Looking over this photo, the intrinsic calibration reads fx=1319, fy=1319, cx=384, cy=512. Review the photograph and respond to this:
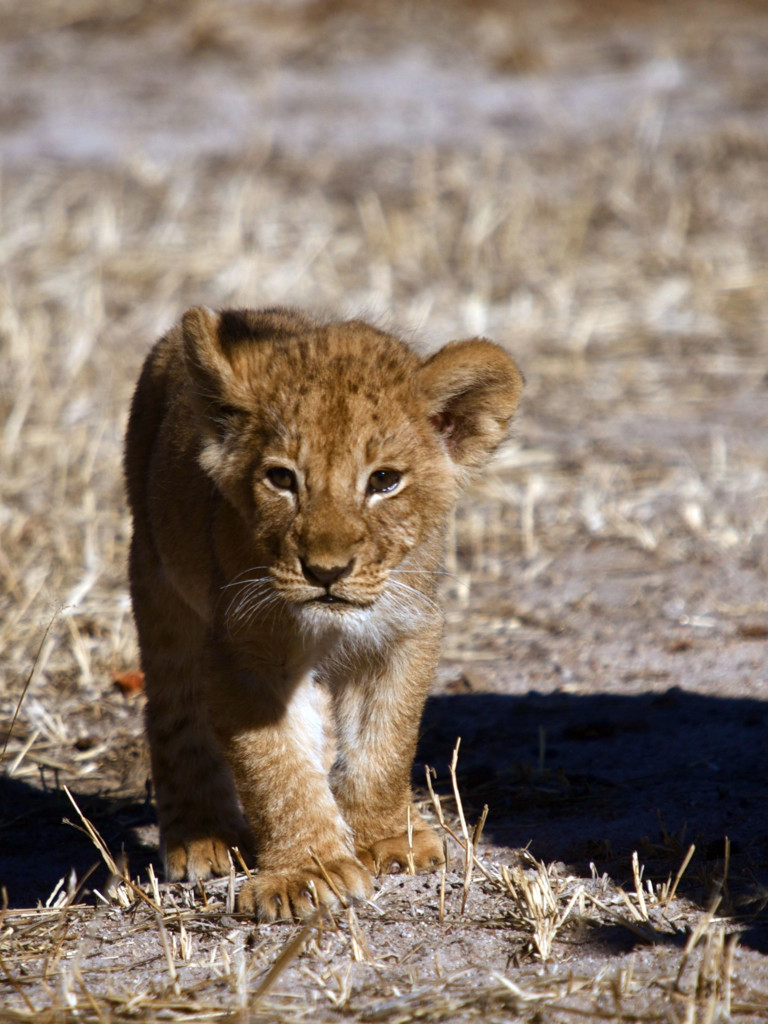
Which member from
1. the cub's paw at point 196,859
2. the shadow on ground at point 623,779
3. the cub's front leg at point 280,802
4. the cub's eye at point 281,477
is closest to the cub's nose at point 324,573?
the cub's eye at point 281,477

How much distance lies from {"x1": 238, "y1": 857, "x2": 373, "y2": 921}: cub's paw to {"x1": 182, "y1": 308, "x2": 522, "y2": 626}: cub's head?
749 mm

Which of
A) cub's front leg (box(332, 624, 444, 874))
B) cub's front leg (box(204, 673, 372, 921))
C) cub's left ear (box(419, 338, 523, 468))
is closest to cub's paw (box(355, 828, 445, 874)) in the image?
cub's front leg (box(332, 624, 444, 874))

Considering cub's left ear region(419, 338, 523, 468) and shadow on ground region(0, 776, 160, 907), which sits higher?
cub's left ear region(419, 338, 523, 468)

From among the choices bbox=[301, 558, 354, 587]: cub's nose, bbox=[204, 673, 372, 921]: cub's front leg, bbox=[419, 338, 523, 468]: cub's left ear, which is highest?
bbox=[419, 338, 523, 468]: cub's left ear

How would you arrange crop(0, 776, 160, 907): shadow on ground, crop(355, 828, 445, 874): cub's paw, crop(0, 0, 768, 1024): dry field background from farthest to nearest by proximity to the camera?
crop(0, 776, 160, 907): shadow on ground
crop(355, 828, 445, 874): cub's paw
crop(0, 0, 768, 1024): dry field background

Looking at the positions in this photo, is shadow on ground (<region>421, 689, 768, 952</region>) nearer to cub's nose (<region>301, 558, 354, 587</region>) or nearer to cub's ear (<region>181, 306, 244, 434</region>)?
cub's nose (<region>301, 558, 354, 587</region>)

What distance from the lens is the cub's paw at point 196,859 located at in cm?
443

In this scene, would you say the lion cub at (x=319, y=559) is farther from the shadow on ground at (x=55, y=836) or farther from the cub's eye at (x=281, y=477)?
the shadow on ground at (x=55, y=836)

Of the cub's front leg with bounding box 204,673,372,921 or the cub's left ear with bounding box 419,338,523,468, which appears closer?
the cub's front leg with bounding box 204,673,372,921

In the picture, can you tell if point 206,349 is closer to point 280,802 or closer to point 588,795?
point 280,802

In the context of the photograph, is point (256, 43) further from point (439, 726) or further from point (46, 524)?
point (439, 726)

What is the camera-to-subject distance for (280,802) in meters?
3.90

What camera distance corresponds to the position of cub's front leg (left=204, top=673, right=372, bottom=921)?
3809mm

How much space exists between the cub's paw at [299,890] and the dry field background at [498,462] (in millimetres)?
108
